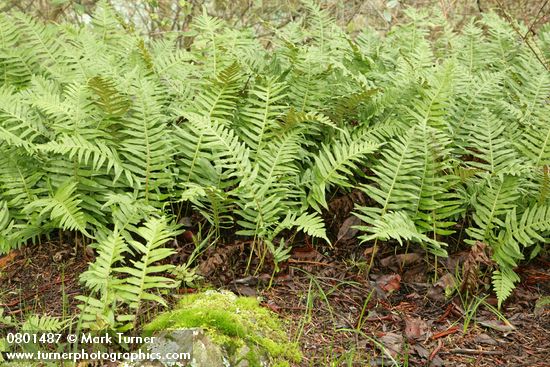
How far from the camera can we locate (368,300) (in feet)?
11.6

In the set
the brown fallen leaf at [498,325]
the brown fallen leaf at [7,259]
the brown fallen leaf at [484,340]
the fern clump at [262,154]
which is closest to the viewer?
the brown fallen leaf at [484,340]

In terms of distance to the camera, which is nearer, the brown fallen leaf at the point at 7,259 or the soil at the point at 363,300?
the soil at the point at 363,300

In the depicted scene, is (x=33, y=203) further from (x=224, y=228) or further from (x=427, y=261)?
(x=427, y=261)

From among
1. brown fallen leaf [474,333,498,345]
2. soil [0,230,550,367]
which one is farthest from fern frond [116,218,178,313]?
brown fallen leaf [474,333,498,345]

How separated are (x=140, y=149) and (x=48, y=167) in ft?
1.99

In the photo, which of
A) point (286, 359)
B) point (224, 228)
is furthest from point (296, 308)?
point (224, 228)

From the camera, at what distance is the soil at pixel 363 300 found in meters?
3.28

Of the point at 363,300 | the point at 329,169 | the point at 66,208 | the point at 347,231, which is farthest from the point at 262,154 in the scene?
the point at 66,208

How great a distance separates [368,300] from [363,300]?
77 mm

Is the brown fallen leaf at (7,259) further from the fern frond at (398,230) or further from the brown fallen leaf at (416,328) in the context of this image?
the brown fallen leaf at (416,328)

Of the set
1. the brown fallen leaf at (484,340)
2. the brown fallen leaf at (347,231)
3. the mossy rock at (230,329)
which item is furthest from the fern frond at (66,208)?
the brown fallen leaf at (484,340)

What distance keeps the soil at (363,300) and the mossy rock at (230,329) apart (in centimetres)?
18

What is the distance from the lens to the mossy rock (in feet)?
9.27

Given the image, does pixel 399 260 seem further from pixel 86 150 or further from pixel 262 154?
pixel 86 150
